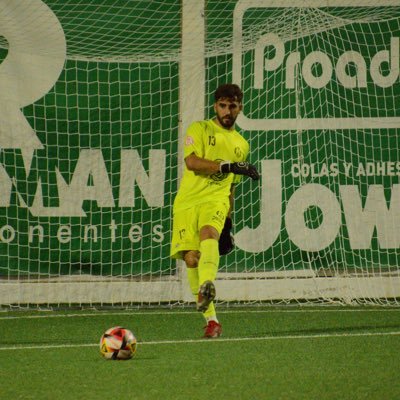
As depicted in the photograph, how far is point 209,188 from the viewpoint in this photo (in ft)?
27.0

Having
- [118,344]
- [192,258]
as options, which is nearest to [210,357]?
[118,344]

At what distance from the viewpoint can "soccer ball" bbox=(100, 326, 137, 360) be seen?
686 centimetres

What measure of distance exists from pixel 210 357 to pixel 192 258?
131cm

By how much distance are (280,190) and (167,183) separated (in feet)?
3.60

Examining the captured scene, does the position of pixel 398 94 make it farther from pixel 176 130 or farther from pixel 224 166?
pixel 224 166

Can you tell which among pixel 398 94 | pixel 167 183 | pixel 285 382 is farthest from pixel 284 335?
pixel 398 94

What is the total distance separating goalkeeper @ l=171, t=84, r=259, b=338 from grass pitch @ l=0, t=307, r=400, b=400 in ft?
2.04

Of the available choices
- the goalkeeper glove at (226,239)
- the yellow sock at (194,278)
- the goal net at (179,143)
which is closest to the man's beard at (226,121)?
the goalkeeper glove at (226,239)

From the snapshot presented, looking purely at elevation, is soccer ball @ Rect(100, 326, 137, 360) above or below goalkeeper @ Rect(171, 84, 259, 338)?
below

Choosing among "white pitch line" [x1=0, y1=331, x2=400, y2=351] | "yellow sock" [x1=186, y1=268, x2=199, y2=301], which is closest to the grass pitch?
"white pitch line" [x1=0, y1=331, x2=400, y2=351]

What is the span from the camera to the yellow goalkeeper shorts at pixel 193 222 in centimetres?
809

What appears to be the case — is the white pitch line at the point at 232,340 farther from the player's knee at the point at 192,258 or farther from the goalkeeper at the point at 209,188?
the player's knee at the point at 192,258

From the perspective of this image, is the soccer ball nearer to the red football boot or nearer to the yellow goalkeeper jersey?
the red football boot

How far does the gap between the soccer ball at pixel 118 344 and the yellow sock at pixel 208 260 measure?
0.95 meters
